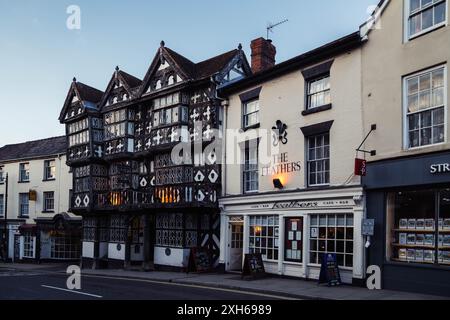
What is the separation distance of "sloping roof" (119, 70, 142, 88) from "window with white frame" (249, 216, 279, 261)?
37.1 ft

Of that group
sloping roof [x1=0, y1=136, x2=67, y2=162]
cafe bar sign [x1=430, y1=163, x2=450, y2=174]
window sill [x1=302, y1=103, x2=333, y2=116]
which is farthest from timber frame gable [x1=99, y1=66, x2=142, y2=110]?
cafe bar sign [x1=430, y1=163, x2=450, y2=174]

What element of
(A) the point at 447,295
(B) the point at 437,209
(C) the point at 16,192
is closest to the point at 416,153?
(B) the point at 437,209

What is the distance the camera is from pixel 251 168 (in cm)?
2045

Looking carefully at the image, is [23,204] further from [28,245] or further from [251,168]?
[251,168]

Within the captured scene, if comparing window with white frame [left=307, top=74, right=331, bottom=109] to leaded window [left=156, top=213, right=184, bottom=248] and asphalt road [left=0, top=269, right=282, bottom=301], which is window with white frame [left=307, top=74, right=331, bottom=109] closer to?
asphalt road [left=0, top=269, right=282, bottom=301]

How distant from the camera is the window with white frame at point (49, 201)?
3475cm

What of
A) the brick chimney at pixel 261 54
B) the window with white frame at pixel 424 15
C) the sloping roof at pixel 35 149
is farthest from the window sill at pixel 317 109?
the sloping roof at pixel 35 149

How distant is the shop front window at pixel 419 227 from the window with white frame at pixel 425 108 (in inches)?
61.7

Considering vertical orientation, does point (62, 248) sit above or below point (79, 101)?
below

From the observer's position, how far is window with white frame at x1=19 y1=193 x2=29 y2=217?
122ft

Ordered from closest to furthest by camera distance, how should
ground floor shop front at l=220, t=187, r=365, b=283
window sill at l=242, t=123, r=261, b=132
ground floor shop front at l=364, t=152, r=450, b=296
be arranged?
ground floor shop front at l=364, t=152, r=450, b=296
ground floor shop front at l=220, t=187, r=365, b=283
window sill at l=242, t=123, r=261, b=132

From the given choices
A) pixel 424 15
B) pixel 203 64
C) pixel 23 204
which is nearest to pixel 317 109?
pixel 424 15

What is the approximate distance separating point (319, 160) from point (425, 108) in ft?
14.4
